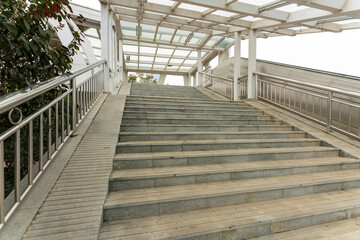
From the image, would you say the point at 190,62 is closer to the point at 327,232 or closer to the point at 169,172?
the point at 169,172

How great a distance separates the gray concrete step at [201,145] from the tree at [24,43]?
115 centimetres

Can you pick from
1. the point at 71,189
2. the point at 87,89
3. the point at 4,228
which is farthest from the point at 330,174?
the point at 87,89

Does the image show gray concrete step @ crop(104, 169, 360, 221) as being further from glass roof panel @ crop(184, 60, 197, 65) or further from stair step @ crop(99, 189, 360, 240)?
glass roof panel @ crop(184, 60, 197, 65)

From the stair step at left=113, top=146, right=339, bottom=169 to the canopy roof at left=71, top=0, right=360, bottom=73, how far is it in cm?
291

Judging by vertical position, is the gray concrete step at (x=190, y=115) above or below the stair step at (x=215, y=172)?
above

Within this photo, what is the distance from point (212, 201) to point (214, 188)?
0.17m

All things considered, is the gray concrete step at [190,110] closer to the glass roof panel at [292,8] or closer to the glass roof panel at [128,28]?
the glass roof panel at [292,8]

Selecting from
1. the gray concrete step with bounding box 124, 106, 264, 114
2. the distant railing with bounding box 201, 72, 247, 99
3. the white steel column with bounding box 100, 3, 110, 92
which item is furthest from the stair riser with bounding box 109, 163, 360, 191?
the distant railing with bounding box 201, 72, 247, 99

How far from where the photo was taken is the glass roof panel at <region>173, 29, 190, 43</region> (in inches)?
330

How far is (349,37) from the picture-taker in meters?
5.89

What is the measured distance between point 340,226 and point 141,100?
3.81 metres

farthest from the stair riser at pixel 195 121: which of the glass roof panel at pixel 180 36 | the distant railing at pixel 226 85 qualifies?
the glass roof panel at pixel 180 36

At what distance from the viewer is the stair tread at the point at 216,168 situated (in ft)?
6.36

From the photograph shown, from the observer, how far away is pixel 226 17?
5.96 meters
